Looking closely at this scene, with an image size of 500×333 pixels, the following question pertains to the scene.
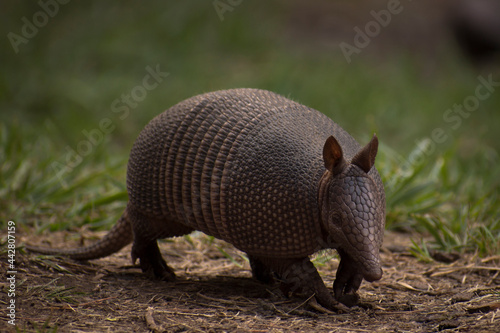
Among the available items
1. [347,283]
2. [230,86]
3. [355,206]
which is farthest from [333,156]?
[230,86]

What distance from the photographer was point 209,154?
466cm

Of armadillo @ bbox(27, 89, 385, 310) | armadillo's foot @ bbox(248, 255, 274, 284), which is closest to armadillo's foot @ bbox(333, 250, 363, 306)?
armadillo @ bbox(27, 89, 385, 310)

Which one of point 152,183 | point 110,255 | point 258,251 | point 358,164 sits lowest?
point 110,255

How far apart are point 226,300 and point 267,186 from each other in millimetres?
983

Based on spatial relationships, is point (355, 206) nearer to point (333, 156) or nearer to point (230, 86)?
point (333, 156)

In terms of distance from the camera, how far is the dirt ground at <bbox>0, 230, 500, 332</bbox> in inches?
165

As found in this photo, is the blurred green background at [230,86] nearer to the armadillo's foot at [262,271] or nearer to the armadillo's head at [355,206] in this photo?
the armadillo's foot at [262,271]

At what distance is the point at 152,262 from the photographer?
537 centimetres

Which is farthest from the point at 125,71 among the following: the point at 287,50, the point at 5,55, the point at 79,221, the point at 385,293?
the point at 385,293

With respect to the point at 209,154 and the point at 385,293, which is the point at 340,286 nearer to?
the point at 385,293

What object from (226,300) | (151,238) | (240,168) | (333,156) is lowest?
(226,300)

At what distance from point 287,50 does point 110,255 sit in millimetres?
9376

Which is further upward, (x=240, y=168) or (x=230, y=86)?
(x=230, y=86)

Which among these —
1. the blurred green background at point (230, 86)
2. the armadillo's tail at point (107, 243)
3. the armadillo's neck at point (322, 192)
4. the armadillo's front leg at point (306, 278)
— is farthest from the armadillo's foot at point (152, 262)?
the armadillo's neck at point (322, 192)
